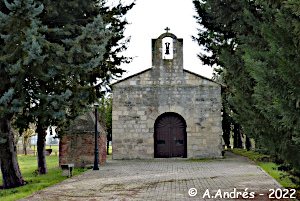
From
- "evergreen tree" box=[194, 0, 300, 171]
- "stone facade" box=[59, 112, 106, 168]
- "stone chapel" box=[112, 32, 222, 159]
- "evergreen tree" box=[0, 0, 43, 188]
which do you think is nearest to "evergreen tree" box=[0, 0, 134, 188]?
"evergreen tree" box=[0, 0, 43, 188]

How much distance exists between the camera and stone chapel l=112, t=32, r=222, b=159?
19.0 meters

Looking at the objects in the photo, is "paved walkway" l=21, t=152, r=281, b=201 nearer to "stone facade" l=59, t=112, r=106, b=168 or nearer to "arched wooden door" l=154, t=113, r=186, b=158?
"stone facade" l=59, t=112, r=106, b=168

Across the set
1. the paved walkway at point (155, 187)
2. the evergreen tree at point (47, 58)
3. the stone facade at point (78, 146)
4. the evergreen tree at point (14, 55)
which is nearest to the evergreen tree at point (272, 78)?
the paved walkway at point (155, 187)

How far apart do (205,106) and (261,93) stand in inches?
491

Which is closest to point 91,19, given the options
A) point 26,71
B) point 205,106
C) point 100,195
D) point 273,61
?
point 26,71

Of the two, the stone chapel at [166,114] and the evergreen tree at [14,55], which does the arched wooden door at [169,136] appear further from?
the evergreen tree at [14,55]

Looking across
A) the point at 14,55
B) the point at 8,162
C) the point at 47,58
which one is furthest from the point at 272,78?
the point at 8,162

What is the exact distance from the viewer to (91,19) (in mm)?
10742

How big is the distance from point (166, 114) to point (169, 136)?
1316 mm

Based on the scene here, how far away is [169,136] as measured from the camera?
19438mm

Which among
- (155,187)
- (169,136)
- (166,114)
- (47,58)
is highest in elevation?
(47,58)

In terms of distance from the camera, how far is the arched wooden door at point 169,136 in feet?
63.0

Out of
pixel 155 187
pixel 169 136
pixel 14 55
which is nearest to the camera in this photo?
pixel 155 187

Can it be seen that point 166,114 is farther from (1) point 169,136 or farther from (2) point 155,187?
(2) point 155,187
